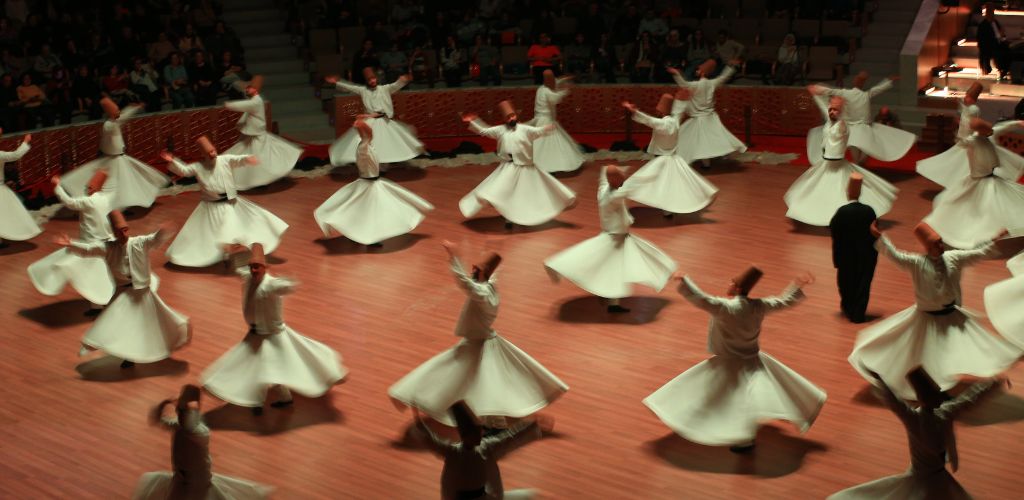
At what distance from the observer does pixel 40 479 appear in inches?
321

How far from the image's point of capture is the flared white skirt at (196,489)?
6793 mm

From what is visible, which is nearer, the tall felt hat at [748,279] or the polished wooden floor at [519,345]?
the tall felt hat at [748,279]

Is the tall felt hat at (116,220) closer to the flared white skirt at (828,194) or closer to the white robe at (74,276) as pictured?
the white robe at (74,276)

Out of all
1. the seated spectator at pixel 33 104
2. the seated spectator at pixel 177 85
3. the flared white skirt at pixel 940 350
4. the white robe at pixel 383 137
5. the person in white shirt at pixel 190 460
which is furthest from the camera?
the seated spectator at pixel 177 85

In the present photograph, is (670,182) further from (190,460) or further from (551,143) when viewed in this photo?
(190,460)

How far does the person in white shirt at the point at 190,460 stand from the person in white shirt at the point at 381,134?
952 cm

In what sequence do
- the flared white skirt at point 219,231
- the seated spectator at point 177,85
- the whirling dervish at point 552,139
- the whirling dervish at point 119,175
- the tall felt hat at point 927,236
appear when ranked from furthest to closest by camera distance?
1. the seated spectator at point 177,85
2. the whirling dervish at point 552,139
3. the whirling dervish at point 119,175
4. the flared white skirt at point 219,231
5. the tall felt hat at point 927,236

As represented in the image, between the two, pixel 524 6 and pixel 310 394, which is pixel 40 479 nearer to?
pixel 310 394

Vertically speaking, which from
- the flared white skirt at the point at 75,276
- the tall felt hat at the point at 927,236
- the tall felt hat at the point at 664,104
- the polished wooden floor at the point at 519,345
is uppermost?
the tall felt hat at the point at 664,104

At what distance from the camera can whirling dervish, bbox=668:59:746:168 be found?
1605cm

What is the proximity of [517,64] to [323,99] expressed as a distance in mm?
3294

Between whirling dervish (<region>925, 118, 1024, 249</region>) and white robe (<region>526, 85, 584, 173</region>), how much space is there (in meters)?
5.23

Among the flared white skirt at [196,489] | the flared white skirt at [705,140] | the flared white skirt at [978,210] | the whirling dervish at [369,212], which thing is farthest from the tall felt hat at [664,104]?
the flared white skirt at [196,489]

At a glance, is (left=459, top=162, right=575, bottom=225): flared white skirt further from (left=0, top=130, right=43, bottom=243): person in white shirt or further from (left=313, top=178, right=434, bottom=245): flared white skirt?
(left=0, top=130, right=43, bottom=243): person in white shirt
